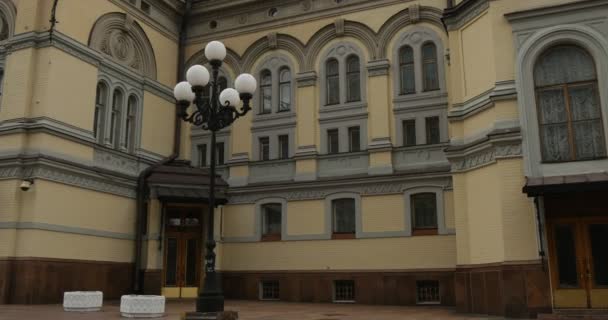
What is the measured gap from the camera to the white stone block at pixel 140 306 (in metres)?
15.2

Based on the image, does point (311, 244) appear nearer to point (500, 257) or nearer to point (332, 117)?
point (332, 117)

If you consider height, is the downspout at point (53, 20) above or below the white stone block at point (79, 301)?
above

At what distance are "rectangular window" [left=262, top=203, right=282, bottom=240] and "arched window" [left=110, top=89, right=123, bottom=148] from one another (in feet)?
21.9

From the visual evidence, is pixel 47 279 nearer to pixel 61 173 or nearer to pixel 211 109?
pixel 61 173

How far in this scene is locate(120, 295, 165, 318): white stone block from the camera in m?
15.2

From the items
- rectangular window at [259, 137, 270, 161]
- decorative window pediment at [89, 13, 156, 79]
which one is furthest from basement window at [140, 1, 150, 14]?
rectangular window at [259, 137, 270, 161]

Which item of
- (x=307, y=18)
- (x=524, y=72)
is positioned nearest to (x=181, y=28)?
(x=307, y=18)

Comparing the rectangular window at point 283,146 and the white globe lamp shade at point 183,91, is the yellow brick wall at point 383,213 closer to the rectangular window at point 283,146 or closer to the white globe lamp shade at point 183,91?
the rectangular window at point 283,146

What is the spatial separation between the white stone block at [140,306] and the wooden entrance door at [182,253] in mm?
8624

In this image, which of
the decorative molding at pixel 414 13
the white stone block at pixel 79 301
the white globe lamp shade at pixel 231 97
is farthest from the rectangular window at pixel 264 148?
the white globe lamp shade at pixel 231 97

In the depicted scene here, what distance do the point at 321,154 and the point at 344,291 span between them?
18.2 ft

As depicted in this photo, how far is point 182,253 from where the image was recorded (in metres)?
24.5

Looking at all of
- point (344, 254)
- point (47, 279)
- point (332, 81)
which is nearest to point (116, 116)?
point (47, 279)

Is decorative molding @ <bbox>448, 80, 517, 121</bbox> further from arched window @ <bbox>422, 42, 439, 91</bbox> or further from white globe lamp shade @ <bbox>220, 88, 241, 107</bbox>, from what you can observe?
white globe lamp shade @ <bbox>220, 88, 241, 107</bbox>
